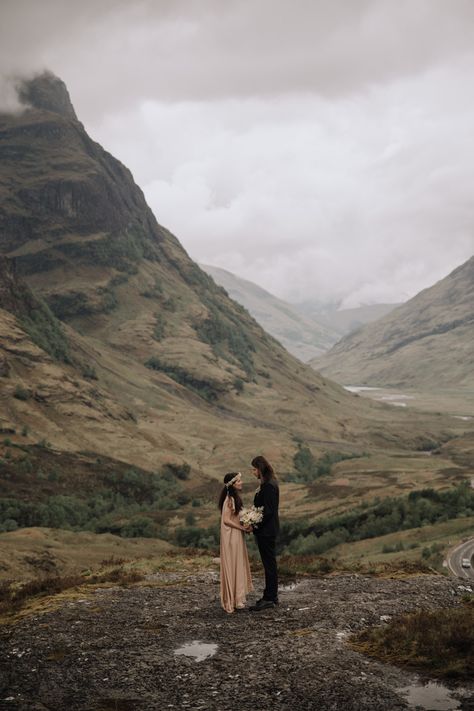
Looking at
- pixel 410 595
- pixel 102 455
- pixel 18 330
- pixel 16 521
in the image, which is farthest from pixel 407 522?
pixel 18 330

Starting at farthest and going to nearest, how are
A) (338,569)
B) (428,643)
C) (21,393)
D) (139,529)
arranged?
(21,393) < (139,529) < (338,569) < (428,643)

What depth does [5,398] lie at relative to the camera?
143 metres

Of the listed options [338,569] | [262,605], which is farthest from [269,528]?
[338,569]

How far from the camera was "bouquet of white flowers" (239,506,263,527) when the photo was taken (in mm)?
17922

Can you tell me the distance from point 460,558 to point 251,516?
68937 mm

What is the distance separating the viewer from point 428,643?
13.5 m

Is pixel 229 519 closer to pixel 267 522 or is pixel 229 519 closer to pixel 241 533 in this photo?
pixel 241 533

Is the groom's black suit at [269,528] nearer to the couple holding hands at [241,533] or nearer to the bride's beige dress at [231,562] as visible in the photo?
the couple holding hands at [241,533]

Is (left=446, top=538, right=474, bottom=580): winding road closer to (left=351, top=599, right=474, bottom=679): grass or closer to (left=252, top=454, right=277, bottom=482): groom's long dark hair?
(left=252, top=454, right=277, bottom=482): groom's long dark hair

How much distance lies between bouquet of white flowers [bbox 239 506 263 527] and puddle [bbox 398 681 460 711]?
22.5 ft

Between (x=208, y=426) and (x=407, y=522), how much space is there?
104 meters

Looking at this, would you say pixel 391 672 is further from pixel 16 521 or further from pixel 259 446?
pixel 259 446

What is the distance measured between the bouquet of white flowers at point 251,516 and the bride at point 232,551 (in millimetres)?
148

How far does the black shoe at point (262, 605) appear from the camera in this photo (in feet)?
59.2
